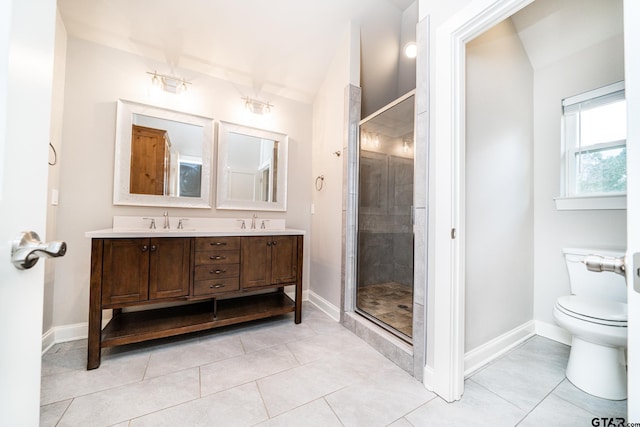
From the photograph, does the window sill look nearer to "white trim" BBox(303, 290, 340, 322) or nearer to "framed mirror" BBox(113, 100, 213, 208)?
"white trim" BBox(303, 290, 340, 322)

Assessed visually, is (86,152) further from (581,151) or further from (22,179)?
(581,151)

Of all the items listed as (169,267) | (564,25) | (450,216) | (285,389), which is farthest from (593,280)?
(169,267)

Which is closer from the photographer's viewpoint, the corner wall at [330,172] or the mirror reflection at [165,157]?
the mirror reflection at [165,157]

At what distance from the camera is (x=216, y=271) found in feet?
6.43

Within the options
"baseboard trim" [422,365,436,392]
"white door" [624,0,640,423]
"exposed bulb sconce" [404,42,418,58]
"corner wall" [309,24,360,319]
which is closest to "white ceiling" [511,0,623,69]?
A: "exposed bulb sconce" [404,42,418,58]

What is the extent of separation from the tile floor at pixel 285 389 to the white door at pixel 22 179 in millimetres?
973

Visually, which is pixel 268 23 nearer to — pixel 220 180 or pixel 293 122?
pixel 293 122

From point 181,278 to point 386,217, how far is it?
1.82 m

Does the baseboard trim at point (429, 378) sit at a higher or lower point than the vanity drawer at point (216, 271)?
lower

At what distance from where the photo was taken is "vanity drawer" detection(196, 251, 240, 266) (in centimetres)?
190

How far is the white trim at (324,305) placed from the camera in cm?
241

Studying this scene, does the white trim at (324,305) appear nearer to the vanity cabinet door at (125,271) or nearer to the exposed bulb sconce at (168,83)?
the vanity cabinet door at (125,271)

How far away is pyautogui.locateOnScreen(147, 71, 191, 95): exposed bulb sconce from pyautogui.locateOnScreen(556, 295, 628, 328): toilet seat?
3408mm

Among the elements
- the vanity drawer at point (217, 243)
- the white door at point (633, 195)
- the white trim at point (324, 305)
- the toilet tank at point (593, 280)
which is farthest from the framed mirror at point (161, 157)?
the toilet tank at point (593, 280)
